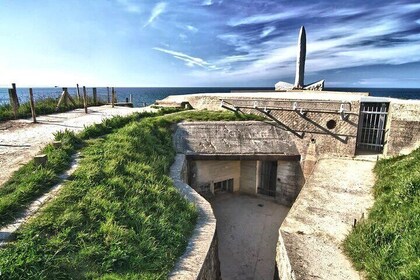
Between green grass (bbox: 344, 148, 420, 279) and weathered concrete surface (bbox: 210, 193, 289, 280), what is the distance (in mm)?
3595

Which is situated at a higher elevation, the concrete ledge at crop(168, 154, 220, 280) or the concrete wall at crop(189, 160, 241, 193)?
the concrete ledge at crop(168, 154, 220, 280)

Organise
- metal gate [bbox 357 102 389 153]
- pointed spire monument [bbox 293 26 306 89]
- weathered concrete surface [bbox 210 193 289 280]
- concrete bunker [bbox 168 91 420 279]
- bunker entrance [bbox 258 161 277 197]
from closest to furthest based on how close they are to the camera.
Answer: weathered concrete surface [bbox 210 193 289 280], concrete bunker [bbox 168 91 420 279], metal gate [bbox 357 102 389 153], bunker entrance [bbox 258 161 277 197], pointed spire monument [bbox 293 26 306 89]

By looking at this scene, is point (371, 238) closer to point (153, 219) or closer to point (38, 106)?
point (153, 219)

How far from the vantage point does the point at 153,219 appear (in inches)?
216

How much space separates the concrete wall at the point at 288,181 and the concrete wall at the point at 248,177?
1.24 metres

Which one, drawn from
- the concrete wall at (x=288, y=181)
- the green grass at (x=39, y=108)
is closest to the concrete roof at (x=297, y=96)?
the concrete wall at (x=288, y=181)

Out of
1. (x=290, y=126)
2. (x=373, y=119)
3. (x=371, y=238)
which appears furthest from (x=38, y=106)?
(x=373, y=119)

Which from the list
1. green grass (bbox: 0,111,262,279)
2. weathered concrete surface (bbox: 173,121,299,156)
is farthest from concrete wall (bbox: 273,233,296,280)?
weathered concrete surface (bbox: 173,121,299,156)

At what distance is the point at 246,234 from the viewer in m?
9.77

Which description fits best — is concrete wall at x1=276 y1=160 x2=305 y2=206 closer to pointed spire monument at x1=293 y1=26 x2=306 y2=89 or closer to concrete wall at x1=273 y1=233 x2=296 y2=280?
concrete wall at x1=273 y1=233 x2=296 y2=280

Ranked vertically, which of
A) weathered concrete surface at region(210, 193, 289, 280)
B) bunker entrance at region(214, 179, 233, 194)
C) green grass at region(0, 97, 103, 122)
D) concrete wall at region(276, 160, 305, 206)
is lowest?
weathered concrete surface at region(210, 193, 289, 280)

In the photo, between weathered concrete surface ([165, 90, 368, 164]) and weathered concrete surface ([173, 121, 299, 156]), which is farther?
weathered concrete surface ([173, 121, 299, 156])

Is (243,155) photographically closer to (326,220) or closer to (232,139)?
(232,139)

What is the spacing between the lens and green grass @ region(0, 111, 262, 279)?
3.82 m
